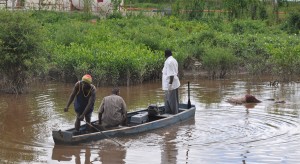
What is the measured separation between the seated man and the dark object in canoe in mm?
165

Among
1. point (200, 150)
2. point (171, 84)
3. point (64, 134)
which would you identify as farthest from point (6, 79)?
point (200, 150)

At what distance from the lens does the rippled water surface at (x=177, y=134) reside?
11.1 meters

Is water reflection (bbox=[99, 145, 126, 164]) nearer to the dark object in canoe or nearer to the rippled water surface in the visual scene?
the rippled water surface

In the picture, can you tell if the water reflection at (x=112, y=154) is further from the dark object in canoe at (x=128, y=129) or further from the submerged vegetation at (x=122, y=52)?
the submerged vegetation at (x=122, y=52)

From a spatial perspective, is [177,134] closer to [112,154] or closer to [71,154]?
[112,154]

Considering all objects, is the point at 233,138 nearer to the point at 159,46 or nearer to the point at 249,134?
the point at 249,134

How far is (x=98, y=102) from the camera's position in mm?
17656

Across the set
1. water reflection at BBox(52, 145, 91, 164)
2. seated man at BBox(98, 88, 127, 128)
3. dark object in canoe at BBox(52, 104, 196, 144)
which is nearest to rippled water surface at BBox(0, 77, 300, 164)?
water reflection at BBox(52, 145, 91, 164)

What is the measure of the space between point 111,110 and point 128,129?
0.58 metres

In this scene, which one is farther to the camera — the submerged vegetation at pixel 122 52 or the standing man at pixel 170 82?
the submerged vegetation at pixel 122 52

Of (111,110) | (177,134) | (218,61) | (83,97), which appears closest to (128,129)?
(111,110)

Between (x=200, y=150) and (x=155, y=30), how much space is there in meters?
18.9

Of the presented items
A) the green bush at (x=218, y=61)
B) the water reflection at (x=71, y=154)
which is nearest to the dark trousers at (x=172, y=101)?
the water reflection at (x=71, y=154)

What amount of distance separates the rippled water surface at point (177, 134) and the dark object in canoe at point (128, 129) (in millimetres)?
132
